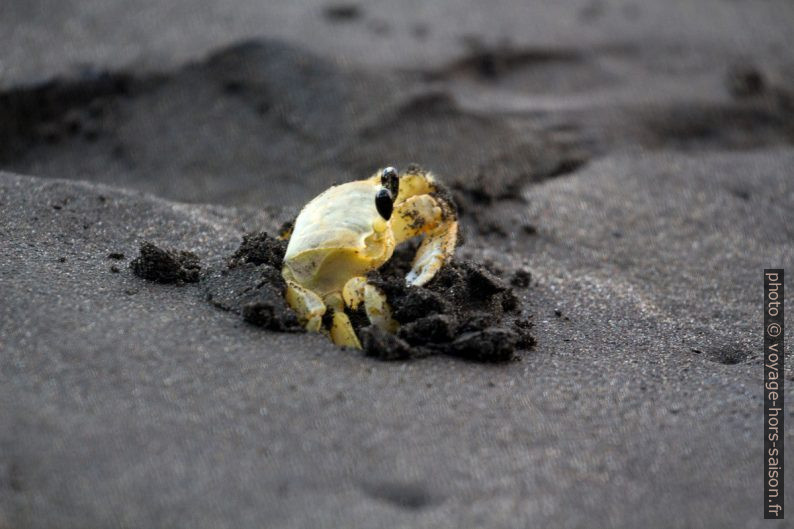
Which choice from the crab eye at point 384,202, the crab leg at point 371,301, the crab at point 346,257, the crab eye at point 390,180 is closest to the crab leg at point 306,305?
the crab at point 346,257

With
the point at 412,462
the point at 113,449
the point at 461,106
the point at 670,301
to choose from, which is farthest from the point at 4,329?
the point at 461,106

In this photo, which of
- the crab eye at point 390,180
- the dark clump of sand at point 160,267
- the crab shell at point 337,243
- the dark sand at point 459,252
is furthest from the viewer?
the crab eye at point 390,180

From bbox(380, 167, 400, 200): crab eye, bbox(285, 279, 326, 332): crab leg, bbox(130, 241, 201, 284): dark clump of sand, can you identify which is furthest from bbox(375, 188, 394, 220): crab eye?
bbox(130, 241, 201, 284): dark clump of sand

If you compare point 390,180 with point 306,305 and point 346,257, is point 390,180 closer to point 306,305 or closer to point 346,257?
point 346,257

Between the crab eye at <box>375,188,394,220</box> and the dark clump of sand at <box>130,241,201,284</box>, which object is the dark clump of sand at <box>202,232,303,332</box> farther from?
the crab eye at <box>375,188,394,220</box>

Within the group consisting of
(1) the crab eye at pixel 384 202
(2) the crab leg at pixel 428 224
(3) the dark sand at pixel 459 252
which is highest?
(1) the crab eye at pixel 384 202

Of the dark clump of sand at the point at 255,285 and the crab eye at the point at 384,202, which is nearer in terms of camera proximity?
the dark clump of sand at the point at 255,285

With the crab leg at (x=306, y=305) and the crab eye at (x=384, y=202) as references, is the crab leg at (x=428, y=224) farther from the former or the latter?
the crab leg at (x=306, y=305)
